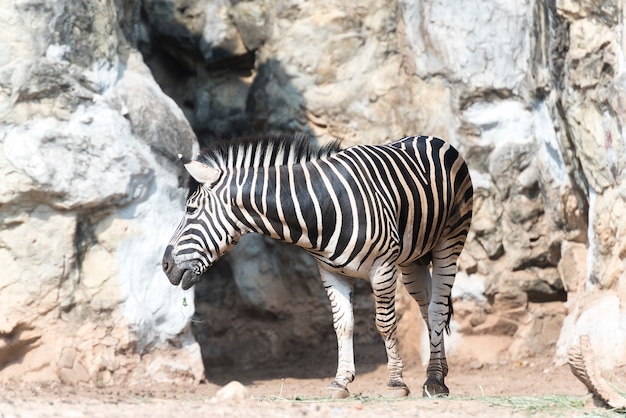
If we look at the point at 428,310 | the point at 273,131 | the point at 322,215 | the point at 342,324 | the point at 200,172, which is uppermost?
the point at 273,131

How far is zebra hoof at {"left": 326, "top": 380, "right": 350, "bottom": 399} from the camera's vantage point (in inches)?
288

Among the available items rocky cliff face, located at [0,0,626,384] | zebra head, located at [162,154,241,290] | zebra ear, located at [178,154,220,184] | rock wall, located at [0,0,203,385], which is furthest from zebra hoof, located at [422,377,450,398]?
rock wall, located at [0,0,203,385]

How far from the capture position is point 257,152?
25.2ft

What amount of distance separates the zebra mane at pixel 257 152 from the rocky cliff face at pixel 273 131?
86.4 inches

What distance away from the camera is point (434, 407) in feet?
20.3

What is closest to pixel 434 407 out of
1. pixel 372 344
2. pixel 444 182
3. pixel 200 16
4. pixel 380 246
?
pixel 380 246

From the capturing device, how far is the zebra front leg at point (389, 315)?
7.50 metres

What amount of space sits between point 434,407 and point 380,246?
157cm

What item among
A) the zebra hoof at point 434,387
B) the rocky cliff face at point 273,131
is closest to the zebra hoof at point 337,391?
the zebra hoof at point 434,387

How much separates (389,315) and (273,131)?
16.2ft

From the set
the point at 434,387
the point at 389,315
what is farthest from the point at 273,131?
the point at 389,315

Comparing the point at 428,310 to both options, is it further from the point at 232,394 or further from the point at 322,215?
the point at 232,394

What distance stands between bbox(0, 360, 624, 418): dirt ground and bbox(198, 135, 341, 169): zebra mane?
1.82 metres

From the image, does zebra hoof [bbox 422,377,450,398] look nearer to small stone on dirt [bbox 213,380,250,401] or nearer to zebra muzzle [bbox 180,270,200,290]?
zebra muzzle [bbox 180,270,200,290]
